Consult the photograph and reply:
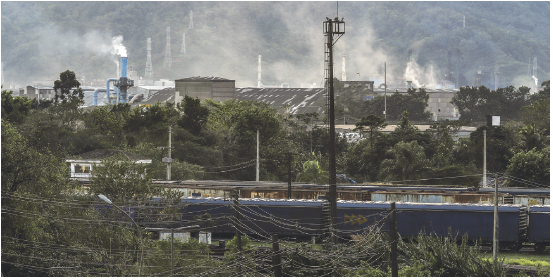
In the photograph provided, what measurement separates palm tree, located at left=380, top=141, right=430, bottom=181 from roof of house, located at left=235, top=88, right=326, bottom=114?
67167mm

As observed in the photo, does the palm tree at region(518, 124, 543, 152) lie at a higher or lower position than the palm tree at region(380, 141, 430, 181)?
higher

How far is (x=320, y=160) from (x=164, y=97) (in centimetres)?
8245

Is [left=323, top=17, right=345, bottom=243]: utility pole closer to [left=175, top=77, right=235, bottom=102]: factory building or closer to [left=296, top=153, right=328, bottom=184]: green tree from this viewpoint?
[left=296, top=153, right=328, bottom=184]: green tree

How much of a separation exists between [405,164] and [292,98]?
82.7 metres

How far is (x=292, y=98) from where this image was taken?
141125 mm

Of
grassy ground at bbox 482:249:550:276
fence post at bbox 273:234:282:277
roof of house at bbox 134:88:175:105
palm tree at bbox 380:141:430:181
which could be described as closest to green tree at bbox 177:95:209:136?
palm tree at bbox 380:141:430:181

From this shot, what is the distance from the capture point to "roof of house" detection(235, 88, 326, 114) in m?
132

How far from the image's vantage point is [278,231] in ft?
123

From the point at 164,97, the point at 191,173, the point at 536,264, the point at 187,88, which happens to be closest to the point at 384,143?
the point at 191,173

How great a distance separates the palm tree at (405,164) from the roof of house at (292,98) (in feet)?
220

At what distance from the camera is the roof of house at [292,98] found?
432 ft

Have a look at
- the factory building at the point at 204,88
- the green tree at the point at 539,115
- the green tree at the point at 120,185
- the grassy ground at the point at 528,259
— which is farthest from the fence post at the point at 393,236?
the factory building at the point at 204,88

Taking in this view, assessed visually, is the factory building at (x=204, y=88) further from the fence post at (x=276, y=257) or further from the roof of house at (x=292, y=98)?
the fence post at (x=276, y=257)

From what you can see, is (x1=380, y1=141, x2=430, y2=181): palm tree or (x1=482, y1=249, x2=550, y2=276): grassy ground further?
(x1=380, y1=141, x2=430, y2=181): palm tree
